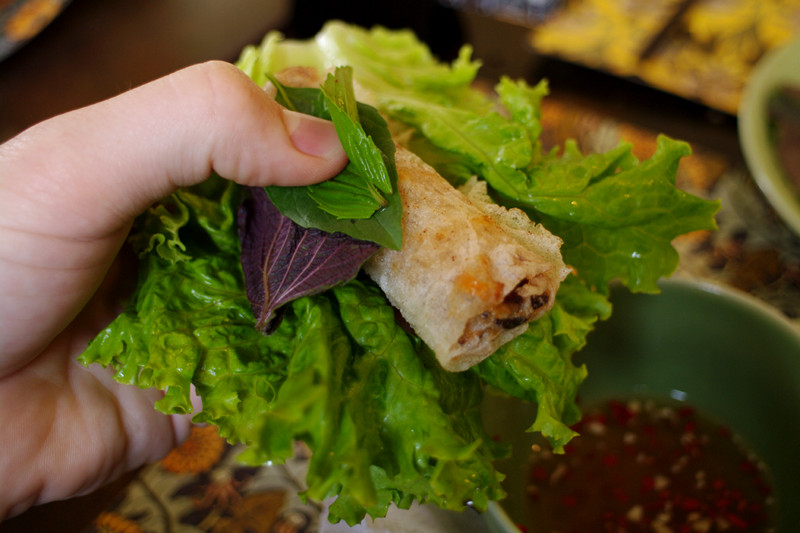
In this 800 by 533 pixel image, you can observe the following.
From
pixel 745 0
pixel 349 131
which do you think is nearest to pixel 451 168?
pixel 349 131

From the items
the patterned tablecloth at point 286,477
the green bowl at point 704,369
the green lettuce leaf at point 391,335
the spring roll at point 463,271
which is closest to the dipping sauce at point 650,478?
the green bowl at point 704,369

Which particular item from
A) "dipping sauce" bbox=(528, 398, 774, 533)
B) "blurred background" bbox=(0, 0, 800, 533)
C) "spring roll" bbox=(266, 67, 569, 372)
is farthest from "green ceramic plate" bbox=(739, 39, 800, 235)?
"spring roll" bbox=(266, 67, 569, 372)

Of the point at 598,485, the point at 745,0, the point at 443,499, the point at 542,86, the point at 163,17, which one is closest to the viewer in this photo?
the point at 443,499

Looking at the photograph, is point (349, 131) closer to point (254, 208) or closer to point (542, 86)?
point (254, 208)

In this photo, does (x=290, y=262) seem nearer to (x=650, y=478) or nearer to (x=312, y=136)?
(x=312, y=136)

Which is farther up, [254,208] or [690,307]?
[254,208]

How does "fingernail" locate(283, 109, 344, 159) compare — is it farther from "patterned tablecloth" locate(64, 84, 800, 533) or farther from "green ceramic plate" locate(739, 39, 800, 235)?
"green ceramic plate" locate(739, 39, 800, 235)

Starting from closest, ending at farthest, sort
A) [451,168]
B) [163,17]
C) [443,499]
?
[443,499] → [451,168] → [163,17]

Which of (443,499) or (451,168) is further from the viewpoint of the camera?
(451,168)
